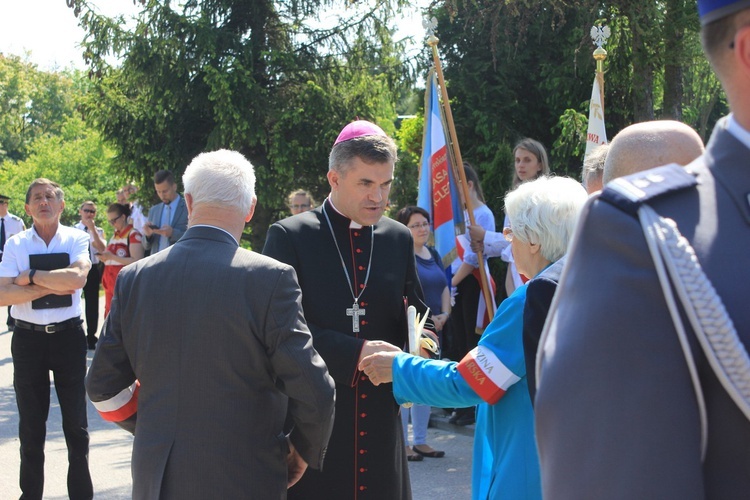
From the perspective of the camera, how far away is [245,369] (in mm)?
2854

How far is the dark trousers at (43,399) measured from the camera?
17.8 ft

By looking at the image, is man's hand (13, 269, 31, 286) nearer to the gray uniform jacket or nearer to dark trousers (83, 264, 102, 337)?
the gray uniform jacket

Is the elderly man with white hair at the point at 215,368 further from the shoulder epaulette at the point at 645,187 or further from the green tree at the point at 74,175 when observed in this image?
the green tree at the point at 74,175

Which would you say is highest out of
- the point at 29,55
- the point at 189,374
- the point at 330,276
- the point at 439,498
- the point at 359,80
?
the point at 29,55

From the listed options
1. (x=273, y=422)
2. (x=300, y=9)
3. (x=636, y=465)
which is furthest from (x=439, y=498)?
(x=300, y=9)

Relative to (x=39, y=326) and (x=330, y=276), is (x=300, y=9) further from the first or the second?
(x=330, y=276)

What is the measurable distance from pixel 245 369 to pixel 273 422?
0.75 feet

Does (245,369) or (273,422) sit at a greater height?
(245,369)

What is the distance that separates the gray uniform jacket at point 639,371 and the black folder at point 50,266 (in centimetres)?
496

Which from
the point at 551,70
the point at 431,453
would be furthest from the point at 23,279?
the point at 551,70

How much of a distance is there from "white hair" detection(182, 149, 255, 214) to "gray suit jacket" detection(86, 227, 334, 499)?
0.62 feet

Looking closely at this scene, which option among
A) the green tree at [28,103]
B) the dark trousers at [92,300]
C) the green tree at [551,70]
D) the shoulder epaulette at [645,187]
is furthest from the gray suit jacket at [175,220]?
the green tree at [28,103]

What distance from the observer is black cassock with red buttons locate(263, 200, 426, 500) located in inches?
131

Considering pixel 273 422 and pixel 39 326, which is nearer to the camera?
pixel 273 422
